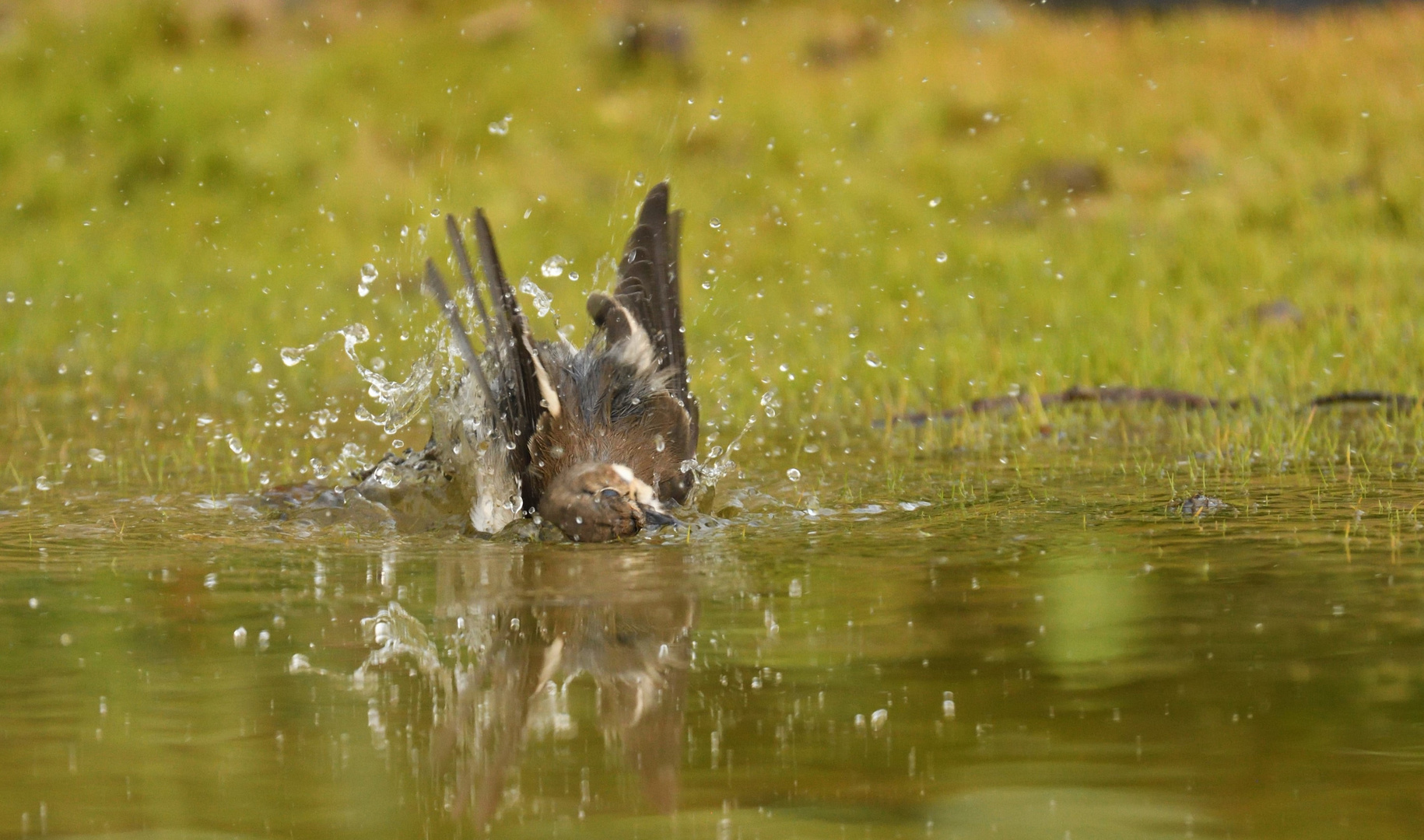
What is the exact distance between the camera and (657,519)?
14.7 feet

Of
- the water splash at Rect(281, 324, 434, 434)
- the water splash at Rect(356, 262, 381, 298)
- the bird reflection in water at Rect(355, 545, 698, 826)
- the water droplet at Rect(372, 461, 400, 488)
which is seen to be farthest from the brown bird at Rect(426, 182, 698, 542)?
the water splash at Rect(356, 262, 381, 298)

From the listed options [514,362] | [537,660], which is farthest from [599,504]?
[537,660]

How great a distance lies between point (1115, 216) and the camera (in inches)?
397

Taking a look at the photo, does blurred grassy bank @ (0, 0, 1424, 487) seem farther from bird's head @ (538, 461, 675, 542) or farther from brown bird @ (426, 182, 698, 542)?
bird's head @ (538, 461, 675, 542)

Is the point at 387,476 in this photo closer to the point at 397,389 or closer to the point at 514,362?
the point at 514,362

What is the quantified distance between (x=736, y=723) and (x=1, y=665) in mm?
1287

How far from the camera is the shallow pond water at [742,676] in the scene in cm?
223

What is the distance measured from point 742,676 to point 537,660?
378mm

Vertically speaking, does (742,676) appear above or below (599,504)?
below

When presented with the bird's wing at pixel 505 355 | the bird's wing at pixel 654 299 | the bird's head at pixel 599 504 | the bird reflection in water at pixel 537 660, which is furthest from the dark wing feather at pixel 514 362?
the bird reflection in water at pixel 537 660

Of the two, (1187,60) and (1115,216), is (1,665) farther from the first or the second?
(1187,60)

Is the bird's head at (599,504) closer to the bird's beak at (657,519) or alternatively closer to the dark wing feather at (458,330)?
the bird's beak at (657,519)

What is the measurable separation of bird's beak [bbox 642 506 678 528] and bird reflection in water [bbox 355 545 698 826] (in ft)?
1.18

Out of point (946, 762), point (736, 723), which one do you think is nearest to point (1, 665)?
point (736, 723)
